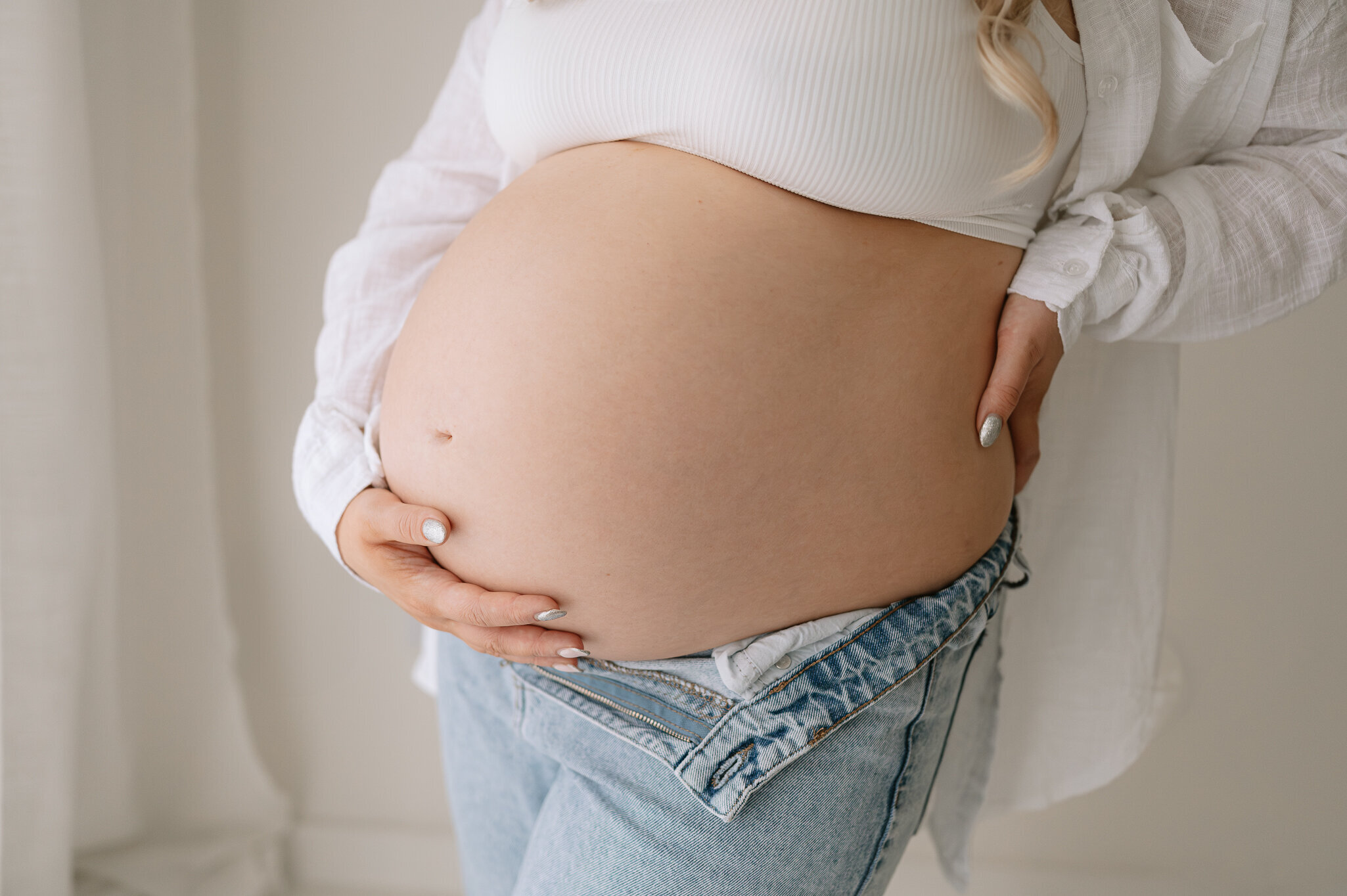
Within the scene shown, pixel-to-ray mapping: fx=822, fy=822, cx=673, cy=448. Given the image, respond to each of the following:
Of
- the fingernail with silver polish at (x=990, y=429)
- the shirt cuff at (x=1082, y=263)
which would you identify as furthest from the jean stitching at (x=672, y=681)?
the shirt cuff at (x=1082, y=263)

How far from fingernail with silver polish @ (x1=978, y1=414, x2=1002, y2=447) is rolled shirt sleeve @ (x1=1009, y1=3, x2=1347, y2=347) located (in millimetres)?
88

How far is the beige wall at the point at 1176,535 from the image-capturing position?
49.2 inches

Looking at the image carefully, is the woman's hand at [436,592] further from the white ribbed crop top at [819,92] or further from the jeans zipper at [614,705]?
the white ribbed crop top at [819,92]

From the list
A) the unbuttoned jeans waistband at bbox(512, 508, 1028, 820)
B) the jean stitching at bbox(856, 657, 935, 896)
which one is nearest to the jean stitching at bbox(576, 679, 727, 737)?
the unbuttoned jeans waistband at bbox(512, 508, 1028, 820)

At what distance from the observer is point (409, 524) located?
2.06ft

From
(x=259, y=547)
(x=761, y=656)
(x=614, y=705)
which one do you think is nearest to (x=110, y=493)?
(x=259, y=547)

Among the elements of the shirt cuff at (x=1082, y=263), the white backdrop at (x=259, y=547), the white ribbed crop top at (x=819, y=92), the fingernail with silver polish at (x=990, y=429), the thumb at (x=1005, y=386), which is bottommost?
the white backdrop at (x=259, y=547)

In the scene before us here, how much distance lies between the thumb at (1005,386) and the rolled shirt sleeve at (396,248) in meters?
0.51

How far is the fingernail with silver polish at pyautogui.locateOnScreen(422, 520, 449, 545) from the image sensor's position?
0.62 meters

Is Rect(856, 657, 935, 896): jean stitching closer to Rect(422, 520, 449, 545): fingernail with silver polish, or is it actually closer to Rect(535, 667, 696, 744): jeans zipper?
Rect(535, 667, 696, 744): jeans zipper

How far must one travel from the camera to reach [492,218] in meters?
0.67

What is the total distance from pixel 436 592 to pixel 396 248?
1.20 feet

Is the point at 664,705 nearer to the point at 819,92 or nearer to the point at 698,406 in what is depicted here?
the point at 698,406

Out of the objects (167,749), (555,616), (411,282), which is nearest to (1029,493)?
(555,616)
